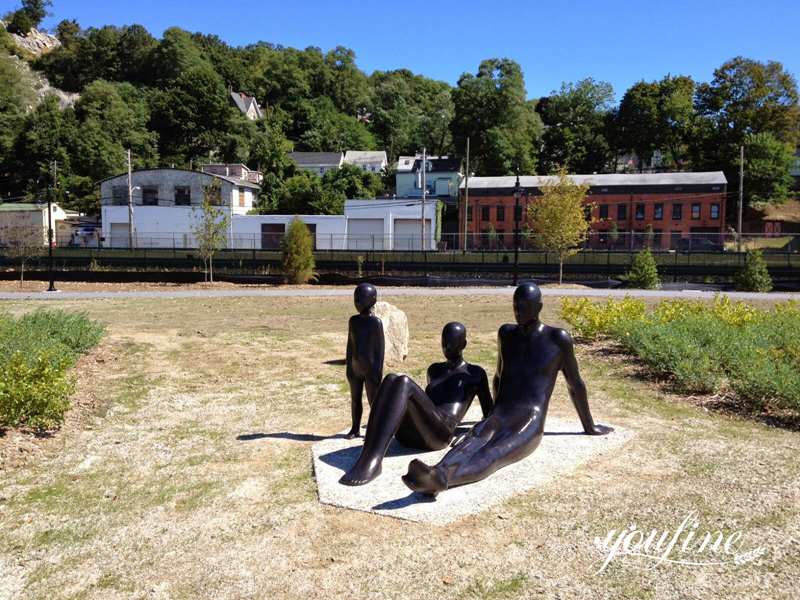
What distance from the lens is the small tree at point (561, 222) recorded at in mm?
33031

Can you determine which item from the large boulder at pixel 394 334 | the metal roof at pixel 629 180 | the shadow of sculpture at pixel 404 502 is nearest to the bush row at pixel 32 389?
the shadow of sculpture at pixel 404 502

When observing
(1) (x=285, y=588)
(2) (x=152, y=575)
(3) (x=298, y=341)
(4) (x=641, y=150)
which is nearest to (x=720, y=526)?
(1) (x=285, y=588)

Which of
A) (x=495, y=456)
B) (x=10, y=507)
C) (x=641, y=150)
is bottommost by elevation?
(x=10, y=507)

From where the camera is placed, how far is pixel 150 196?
5472 centimetres

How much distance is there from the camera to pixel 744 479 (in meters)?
5.67

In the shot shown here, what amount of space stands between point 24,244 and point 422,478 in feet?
120

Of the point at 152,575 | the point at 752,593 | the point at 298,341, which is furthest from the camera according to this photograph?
the point at 298,341

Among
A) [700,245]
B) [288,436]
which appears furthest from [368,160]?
[288,436]

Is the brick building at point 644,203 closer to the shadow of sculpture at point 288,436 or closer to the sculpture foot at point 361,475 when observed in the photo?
the shadow of sculpture at point 288,436

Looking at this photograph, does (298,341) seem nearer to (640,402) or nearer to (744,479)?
(640,402)

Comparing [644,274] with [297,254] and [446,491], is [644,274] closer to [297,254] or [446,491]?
[297,254]

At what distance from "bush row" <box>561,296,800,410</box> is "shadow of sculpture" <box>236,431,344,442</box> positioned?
527cm

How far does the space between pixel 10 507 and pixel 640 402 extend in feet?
24.0

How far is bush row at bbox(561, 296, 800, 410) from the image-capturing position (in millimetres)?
8141
